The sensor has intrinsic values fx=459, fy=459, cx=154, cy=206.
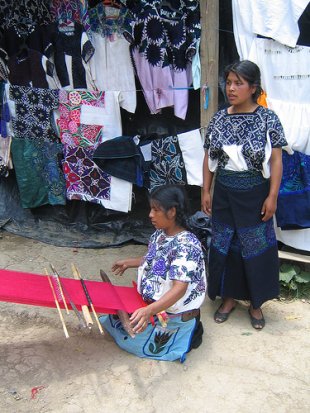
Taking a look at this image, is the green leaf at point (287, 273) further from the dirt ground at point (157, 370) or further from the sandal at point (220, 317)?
the sandal at point (220, 317)

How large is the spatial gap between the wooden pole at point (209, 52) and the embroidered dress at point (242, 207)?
0.60 m

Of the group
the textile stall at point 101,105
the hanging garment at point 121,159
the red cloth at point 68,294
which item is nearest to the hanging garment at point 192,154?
the textile stall at point 101,105

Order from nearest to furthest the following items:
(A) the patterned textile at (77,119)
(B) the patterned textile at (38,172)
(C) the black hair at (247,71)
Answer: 1. (C) the black hair at (247,71)
2. (A) the patterned textile at (77,119)
3. (B) the patterned textile at (38,172)

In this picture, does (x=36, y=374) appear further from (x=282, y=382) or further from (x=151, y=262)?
(x=282, y=382)

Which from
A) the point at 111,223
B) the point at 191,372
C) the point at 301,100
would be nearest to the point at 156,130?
the point at 111,223

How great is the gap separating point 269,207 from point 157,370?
3.80 feet

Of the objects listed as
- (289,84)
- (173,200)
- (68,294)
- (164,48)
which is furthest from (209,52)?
(68,294)

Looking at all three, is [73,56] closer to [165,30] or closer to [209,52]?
[165,30]

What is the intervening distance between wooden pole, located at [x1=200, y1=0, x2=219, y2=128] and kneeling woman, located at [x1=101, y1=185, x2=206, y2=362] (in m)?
1.12

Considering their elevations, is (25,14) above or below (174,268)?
above

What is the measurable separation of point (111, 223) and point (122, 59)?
5.48 ft

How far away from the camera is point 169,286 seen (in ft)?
8.41

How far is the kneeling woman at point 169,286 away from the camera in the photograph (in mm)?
2441

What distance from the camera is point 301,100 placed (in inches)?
124
